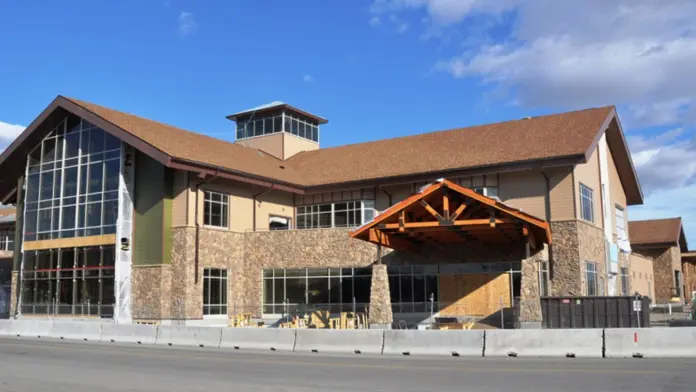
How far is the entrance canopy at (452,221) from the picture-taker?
968 inches

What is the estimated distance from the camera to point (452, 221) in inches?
979

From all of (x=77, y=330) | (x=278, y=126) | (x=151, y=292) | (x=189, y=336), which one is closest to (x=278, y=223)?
(x=151, y=292)

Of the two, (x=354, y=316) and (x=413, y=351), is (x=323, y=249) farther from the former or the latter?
(x=413, y=351)

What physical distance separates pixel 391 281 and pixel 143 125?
14.5m

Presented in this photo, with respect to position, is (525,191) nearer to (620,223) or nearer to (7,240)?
(620,223)

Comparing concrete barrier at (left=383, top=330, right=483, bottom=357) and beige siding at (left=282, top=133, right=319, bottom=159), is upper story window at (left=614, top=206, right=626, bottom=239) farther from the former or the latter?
concrete barrier at (left=383, top=330, right=483, bottom=357)

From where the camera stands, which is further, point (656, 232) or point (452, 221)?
point (656, 232)

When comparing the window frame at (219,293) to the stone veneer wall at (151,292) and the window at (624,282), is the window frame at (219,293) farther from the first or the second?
the window at (624,282)

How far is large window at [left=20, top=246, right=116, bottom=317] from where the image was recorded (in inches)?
1310

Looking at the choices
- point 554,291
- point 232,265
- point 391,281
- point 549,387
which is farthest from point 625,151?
point 549,387

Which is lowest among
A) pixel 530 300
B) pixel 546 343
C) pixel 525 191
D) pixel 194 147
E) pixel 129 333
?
pixel 129 333

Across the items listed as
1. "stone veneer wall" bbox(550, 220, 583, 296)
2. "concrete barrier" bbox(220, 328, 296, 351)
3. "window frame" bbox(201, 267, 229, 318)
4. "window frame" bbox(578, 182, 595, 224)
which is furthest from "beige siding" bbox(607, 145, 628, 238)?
"concrete barrier" bbox(220, 328, 296, 351)

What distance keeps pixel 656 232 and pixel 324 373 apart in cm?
4775

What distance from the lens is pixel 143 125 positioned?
1375 inches
